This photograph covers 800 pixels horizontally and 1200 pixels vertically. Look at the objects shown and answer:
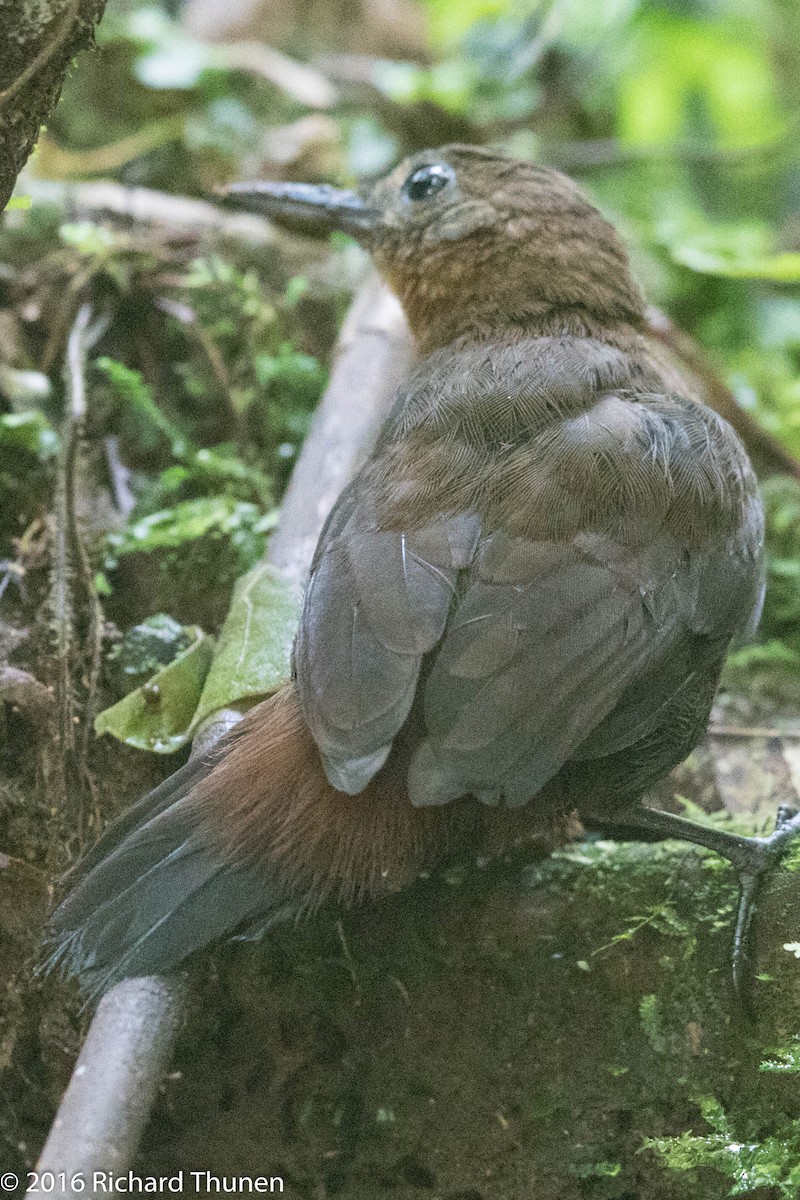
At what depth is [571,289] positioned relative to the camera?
2510mm

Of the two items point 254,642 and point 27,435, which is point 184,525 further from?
point 254,642

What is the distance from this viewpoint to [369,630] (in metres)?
1.79

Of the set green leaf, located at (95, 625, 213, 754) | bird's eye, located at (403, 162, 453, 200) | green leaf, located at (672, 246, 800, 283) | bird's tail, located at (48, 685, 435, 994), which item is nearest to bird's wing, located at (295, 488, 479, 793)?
bird's tail, located at (48, 685, 435, 994)

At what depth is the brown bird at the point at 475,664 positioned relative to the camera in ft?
5.75

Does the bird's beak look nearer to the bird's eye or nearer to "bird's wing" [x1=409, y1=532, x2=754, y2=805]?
the bird's eye

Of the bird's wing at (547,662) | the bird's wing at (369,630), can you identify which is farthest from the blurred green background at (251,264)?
the bird's wing at (547,662)

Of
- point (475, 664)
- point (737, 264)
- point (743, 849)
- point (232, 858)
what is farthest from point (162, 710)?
point (737, 264)

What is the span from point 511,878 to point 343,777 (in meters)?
0.63

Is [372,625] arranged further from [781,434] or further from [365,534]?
[781,434]

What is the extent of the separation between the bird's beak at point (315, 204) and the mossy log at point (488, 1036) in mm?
1632

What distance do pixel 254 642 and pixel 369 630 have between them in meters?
0.55

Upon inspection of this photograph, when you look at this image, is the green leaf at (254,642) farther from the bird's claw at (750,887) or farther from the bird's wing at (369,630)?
the bird's claw at (750,887)

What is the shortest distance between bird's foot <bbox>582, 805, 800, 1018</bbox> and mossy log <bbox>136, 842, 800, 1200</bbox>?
23 millimetres

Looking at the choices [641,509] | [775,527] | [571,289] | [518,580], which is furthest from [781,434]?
[518,580]
